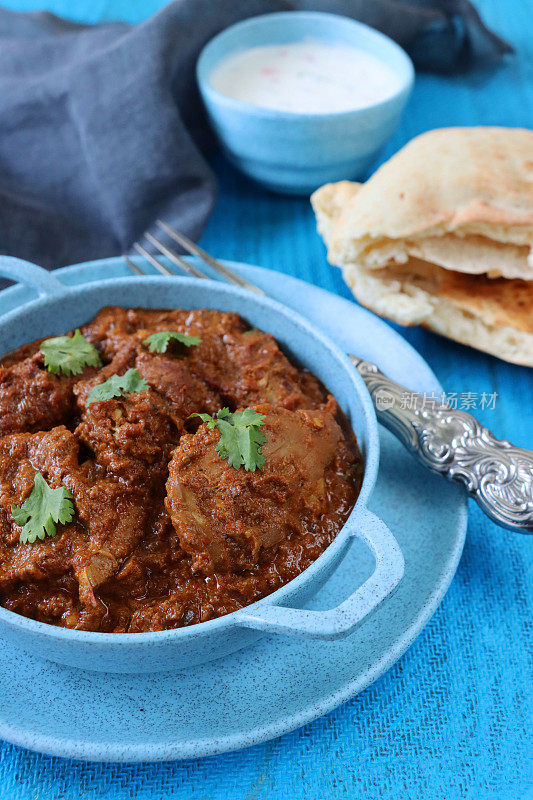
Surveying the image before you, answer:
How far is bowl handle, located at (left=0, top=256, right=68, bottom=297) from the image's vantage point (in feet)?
8.11

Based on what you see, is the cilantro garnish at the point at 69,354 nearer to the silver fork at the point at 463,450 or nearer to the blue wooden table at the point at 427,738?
the silver fork at the point at 463,450

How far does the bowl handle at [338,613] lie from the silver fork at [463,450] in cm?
57

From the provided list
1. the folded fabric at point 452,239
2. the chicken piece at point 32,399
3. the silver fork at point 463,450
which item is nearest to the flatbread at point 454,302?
the folded fabric at point 452,239

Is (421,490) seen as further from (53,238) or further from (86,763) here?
(53,238)

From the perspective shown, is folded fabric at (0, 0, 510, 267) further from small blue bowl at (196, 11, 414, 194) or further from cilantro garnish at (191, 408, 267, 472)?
cilantro garnish at (191, 408, 267, 472)

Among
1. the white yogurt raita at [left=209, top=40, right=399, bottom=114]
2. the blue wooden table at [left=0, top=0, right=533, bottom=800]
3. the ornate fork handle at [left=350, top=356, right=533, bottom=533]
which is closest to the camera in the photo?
the blue wooden table at [left=0, top=0, right=533, bottom=800]

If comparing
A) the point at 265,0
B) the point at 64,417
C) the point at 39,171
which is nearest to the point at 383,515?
the point at 64,417

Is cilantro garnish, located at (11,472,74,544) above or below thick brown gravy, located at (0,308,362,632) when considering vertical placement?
above

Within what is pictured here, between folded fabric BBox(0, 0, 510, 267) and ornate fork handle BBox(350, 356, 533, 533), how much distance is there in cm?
155

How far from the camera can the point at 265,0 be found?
13.8 feet

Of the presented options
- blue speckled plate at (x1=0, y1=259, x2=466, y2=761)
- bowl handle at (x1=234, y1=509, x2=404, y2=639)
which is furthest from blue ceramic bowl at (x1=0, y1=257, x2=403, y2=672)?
blue speckled plate at (x1=0, y1=259, x2=466, y2=761)

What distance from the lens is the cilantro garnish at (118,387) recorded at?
7.25ft

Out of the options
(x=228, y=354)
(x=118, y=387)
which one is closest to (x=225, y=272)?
(x=228, y=354)

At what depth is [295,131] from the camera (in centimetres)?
347
